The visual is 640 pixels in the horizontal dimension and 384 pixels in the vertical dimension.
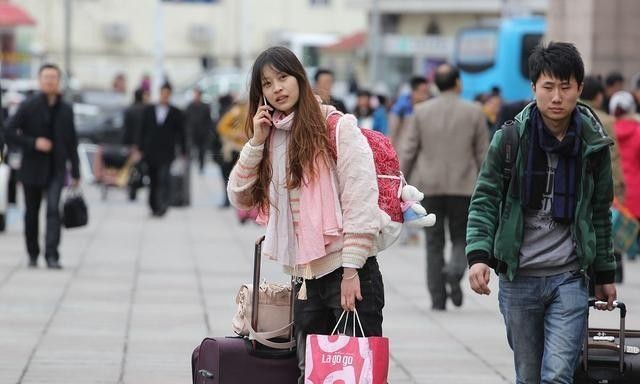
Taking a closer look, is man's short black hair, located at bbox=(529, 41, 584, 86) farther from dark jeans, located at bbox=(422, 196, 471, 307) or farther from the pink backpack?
dark jeans, located at bbox=(422, 196, 471, 307)

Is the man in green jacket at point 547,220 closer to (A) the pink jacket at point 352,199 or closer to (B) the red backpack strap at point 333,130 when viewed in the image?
(A) the pink jacket at point 352,199

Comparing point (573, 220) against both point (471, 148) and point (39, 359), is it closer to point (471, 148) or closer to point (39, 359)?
point (39, 359)

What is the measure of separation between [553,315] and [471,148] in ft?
21.3

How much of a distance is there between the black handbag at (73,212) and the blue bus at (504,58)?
2368cm

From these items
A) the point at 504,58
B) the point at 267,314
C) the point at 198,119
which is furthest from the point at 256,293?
the point at 504,58

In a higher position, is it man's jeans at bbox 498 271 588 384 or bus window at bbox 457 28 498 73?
man's jeans at bbox 498 271 588 384

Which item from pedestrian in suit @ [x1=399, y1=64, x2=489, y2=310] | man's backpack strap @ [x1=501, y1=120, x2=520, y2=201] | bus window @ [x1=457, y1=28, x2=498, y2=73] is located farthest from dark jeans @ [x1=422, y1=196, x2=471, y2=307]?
bus window @ [x1=457, y1=28, x2=498, y2=73]

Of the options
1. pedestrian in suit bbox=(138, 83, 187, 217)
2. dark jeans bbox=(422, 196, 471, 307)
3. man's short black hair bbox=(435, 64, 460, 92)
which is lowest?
pedestrian in suit bbox=(138, 83, 187, 217)

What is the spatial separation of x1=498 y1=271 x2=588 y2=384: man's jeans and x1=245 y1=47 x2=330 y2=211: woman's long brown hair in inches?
32.0

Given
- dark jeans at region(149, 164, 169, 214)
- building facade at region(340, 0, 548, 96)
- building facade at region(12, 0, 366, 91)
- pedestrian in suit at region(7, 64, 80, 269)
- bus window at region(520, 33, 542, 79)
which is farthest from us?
building facade at region(12, 0, 366, 91)

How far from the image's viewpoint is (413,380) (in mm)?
9109

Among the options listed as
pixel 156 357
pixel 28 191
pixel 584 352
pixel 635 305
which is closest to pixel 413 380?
pixel 156 357

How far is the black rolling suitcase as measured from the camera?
20.1 feet

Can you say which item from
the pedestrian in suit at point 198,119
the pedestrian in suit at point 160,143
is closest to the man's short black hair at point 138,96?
the pedestrian in suit at point 160,143
